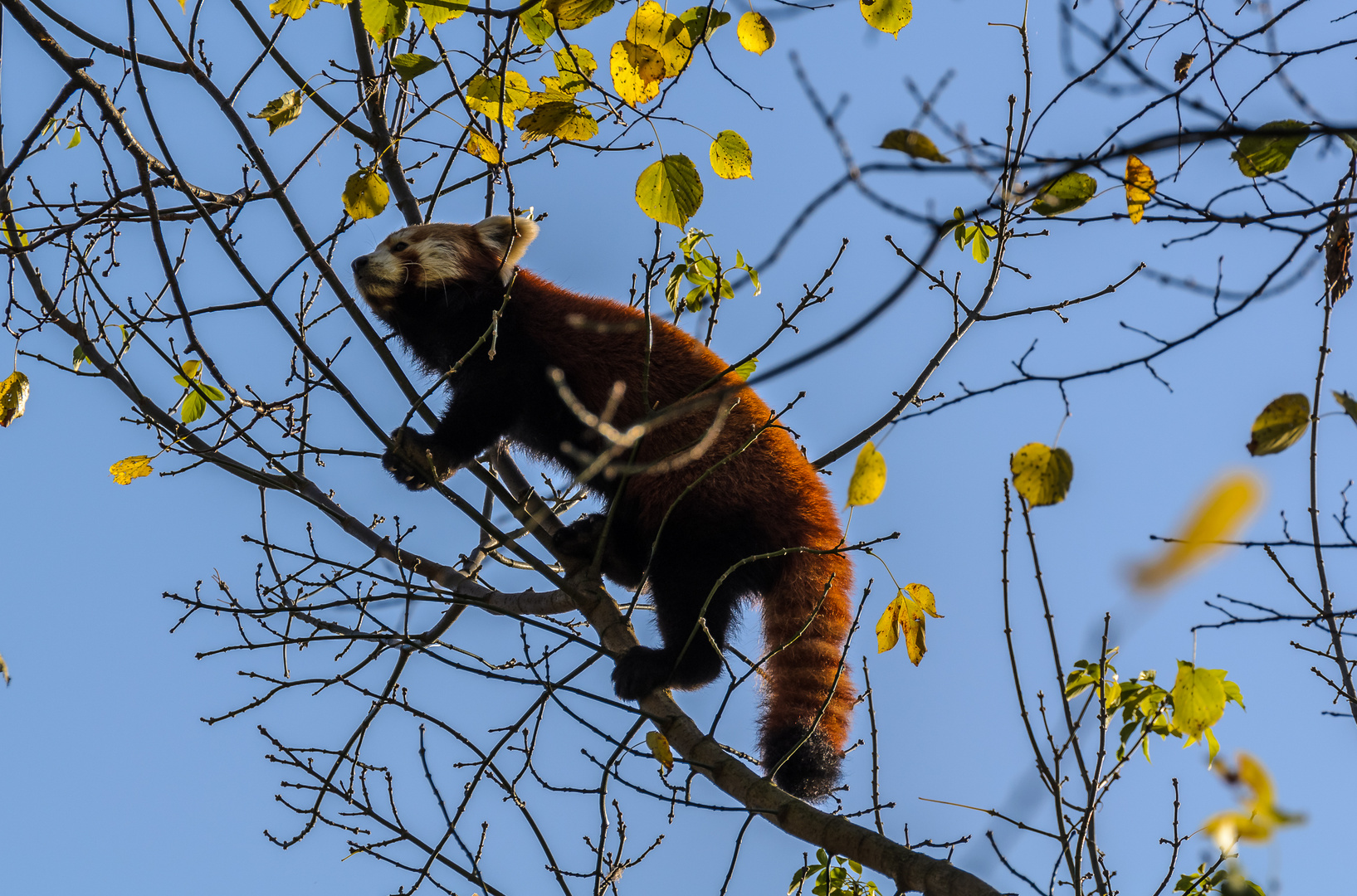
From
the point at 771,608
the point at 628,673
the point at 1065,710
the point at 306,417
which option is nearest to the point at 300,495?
the point at 306,417

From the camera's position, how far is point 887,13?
321 centimetres

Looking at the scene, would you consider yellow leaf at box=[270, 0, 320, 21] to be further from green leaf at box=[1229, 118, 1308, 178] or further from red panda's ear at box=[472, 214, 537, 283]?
green leaf at box=[1229, 118, 1308, 178]

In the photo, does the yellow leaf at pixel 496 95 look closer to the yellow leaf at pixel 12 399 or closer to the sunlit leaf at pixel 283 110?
the sunlit leaf at pixel 283 110

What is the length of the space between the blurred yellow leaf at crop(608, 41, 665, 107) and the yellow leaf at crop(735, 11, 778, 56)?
29 centimetres

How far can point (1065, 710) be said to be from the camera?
268 cm

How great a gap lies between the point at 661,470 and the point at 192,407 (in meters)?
1.94

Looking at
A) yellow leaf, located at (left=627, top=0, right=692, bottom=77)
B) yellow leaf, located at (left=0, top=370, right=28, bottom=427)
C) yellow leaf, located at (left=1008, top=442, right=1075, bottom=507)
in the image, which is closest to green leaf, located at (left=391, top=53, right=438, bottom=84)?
yellow leaf, located at (left=627, top=0, right=692, bottom=77)

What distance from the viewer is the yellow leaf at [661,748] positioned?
129 inches

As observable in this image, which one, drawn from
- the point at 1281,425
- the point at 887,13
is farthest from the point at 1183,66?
the point at 1281,425

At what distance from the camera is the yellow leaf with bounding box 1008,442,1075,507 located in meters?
2.32

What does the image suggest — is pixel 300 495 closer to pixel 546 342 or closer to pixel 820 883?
pixel 546 342

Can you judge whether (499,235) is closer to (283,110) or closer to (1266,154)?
(283,110)

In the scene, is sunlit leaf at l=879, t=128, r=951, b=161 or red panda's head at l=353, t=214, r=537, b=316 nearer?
sunlit leaf at l=879, t=128, r=951, b=161

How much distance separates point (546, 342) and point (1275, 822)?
4345 millimetres
